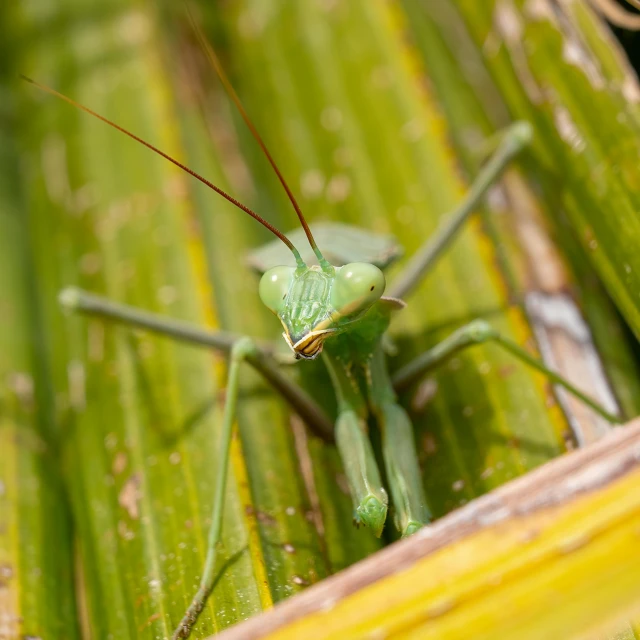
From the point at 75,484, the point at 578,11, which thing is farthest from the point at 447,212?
the point at 75,484

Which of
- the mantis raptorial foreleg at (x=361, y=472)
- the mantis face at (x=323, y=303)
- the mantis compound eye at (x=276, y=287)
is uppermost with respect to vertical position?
the mantis compound eye at (x=276, y=287)

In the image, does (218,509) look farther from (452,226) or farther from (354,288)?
(452,226)

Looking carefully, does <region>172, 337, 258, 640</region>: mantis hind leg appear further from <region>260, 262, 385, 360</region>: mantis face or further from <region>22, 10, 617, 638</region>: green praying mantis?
<region>260, 262, 385, 360</region>: mantis face

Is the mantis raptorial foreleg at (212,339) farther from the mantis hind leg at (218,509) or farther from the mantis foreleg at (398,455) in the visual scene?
the mantis foreleg at (398,455)

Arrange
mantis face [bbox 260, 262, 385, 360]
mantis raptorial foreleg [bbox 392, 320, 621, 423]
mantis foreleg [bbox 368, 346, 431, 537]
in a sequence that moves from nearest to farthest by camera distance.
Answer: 1. mantis face [bbox 260, 262, 385, 360]
2. mantis foreleg [bbox 368, 346, 431, 537]
3. mantis raptorial foreleg [bbox 392, 320, 621, 423]

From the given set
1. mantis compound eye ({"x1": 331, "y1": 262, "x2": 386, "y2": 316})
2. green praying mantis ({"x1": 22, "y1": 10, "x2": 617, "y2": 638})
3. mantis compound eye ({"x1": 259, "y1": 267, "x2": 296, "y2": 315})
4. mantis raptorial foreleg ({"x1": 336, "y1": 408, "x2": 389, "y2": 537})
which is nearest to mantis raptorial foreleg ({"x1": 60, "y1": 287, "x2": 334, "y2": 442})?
green praying mantis ({"x1": 22, "y1": 10, "x2": 617, "y2": 638})

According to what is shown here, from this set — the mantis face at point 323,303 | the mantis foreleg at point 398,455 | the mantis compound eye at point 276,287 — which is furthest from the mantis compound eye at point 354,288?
the mantis foreleg at point 398,455

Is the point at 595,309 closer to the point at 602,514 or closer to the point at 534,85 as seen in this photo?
the point at 534,85
